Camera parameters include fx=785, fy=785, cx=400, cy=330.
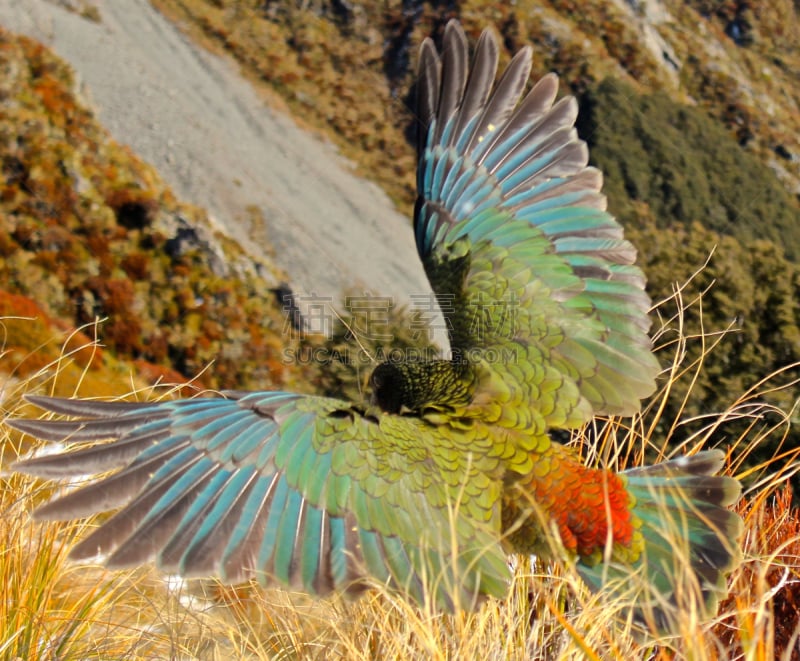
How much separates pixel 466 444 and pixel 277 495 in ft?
2.68

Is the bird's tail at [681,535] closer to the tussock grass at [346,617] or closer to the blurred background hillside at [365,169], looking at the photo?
the tussock grass at [346,617]

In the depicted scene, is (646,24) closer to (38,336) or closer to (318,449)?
(38,336)

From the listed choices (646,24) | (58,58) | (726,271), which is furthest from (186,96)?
(726,271)

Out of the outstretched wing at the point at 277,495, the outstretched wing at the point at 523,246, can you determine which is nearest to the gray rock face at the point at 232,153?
the outstretched wing at the point at 523,246

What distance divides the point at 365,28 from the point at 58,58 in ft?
58.6

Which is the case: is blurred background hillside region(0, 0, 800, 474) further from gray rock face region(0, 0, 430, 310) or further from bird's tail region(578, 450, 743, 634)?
bird's tail region(578, 450, 743, 634)

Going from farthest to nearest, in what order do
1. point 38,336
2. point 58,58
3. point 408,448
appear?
point 58,58 < point 38,336 < point 408,448

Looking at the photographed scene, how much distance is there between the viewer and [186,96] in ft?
119

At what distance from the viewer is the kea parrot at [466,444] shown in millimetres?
2426

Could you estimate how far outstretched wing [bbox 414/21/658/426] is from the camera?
3.52m

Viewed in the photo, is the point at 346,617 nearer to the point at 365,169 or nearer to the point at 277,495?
the point at 277,495

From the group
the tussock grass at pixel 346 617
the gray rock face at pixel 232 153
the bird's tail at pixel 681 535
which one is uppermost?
the bird's tail at pixel 681 535

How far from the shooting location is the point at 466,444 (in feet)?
9.99

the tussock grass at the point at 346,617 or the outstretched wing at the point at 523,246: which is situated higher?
the outstretched wing at the point at 523,246
